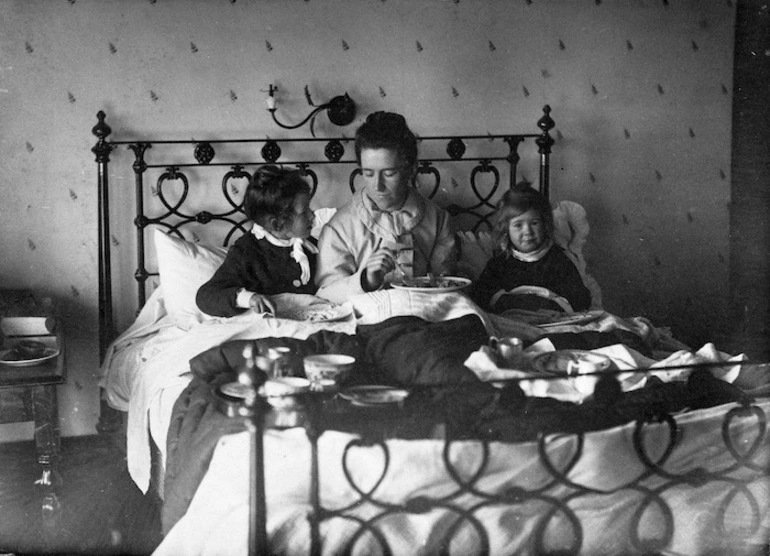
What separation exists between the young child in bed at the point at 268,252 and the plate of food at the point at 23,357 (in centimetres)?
53

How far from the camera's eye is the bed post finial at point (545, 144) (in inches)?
145

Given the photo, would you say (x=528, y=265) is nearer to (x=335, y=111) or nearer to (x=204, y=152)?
(x=335, y=111)

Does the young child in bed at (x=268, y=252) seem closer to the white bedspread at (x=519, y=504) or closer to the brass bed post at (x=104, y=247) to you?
the brass bed post at (x=104, y=247)

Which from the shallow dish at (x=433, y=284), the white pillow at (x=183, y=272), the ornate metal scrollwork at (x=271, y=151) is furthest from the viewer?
the ornate metal scrollwork at (x=271, y=151)

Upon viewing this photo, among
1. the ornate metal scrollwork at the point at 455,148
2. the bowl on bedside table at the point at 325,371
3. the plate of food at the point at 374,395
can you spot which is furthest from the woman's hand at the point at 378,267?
the plate of food at the point at 374,395

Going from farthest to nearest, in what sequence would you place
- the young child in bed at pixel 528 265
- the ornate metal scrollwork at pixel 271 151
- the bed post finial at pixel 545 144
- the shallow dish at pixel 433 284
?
the bed post finial at pixel 545 144
the ornate metal scrollwork at pixel 271 151
the young child in bed at pixel 528 265
the shallow dish at pixel 433 284

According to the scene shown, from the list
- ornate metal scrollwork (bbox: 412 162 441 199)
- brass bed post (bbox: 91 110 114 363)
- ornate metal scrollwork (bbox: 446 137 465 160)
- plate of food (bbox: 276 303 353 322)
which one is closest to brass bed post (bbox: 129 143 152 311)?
brass bed post (bbox: 91 110 114 363)

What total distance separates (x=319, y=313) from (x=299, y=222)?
35cm

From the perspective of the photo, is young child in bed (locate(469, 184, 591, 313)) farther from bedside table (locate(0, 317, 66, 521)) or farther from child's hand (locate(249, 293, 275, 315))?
bedside table (locate(0, 317, 66, 521))

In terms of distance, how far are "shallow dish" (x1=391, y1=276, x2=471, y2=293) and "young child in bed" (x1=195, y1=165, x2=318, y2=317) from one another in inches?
15.3

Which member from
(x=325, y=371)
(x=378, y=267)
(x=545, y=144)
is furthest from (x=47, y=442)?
(x=545, y=144)

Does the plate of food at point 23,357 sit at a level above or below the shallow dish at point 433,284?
below

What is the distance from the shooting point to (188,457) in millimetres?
2078

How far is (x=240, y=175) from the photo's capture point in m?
3.51
